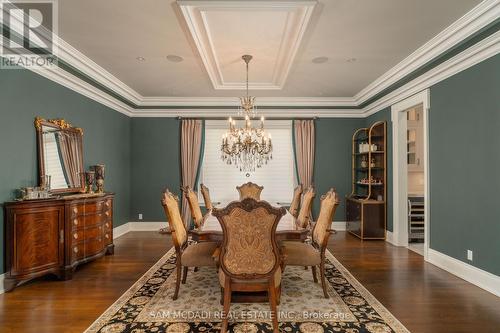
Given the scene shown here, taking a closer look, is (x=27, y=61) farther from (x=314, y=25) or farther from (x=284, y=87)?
(x=284, y=87)

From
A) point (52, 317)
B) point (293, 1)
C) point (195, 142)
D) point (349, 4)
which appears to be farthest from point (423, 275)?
point (195, 142)

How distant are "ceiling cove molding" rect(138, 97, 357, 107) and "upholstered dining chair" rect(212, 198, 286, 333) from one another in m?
4.24

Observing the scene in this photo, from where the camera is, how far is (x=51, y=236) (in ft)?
11.0

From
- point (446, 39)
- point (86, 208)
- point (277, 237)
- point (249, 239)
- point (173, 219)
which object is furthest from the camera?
point (86, 208)

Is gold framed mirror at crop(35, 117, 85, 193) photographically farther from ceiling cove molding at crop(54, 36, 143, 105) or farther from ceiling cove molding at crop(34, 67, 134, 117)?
ceiling cove molding at crop(54, 36, 143, 105)

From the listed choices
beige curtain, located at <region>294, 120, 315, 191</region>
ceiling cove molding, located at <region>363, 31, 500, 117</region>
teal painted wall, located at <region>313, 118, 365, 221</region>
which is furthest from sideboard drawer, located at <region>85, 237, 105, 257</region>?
ceiling cove molding, located at <region>363, 31, 500, 117</region>

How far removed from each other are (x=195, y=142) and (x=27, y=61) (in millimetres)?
3266

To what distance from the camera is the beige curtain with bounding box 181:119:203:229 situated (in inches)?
246

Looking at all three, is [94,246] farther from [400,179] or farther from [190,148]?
[400,179]

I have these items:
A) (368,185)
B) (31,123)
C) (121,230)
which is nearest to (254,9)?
(31,123)

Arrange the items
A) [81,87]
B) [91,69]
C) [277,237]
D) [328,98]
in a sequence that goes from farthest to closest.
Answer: [328,98]
[81,87]
[91,69]
[277,237]

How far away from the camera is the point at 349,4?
269 centimetres

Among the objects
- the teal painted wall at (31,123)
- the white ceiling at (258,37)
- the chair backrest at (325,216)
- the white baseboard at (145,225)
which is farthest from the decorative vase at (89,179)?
the chair backrest at (325,216)

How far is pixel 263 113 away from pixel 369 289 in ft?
13.8
